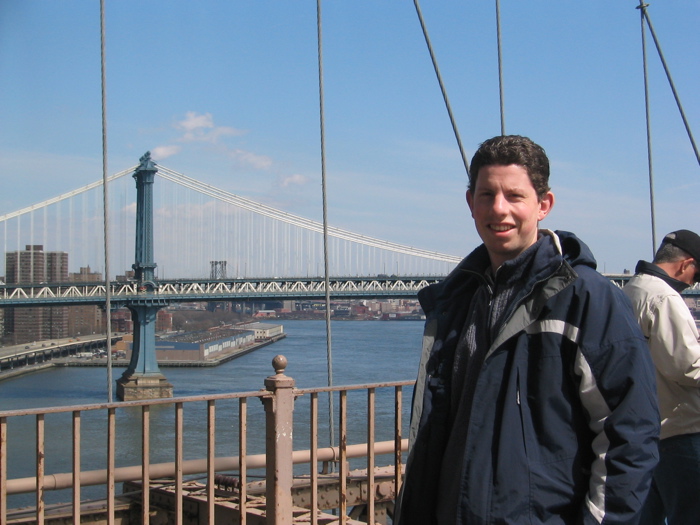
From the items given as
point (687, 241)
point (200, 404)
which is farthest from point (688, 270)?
point (200, 404)

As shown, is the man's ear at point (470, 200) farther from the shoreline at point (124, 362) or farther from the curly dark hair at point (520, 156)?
the shoreline at point (124, 362)

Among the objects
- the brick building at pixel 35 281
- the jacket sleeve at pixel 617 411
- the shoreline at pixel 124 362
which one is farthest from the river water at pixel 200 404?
the jacket sleeve at pixel 617 411

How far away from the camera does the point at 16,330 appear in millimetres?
39938

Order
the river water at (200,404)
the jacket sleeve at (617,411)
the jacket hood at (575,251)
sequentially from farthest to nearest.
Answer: the river water at (200,404) < the jacket hood at (575,251) < the jacket sleeve at (617,411)

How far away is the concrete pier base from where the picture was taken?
33.1 meters

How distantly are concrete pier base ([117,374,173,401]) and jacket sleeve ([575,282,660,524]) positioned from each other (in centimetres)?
3273

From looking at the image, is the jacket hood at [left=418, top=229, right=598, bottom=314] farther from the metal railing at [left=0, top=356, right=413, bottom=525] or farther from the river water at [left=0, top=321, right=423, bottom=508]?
the river water at [left=0, top=321, right=423, bottom=508]

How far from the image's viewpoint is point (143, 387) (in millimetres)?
33781

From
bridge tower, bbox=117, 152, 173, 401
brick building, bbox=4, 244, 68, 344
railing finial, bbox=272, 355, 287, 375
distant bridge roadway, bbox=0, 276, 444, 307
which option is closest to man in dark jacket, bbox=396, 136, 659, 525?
railing finial, bbox=272, 355, 287, 375

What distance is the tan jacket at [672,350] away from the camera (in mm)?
2078

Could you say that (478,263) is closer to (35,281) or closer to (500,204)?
(500,204)

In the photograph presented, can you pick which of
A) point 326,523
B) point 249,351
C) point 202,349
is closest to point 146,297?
point 202,349

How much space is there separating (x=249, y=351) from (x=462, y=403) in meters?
40.9

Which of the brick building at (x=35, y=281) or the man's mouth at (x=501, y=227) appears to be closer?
the man's mouth at (x=501, y=227)
